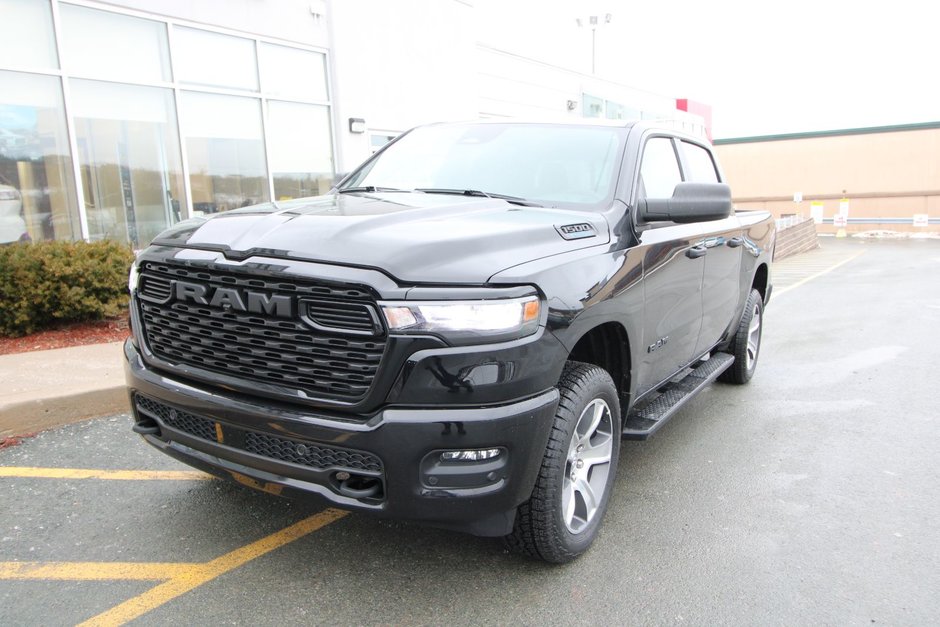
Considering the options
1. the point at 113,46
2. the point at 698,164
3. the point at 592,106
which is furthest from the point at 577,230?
the point at 592,106

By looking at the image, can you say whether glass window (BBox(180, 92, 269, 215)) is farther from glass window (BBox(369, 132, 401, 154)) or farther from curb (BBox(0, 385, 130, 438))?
curb (BBox(0, 385, 130, 438))

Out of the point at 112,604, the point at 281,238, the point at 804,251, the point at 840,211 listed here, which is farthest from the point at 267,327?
the point at 840,211

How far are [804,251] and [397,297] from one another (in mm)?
23108

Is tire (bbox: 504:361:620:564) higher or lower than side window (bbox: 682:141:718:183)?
lower

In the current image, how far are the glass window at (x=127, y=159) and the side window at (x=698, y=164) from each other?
8188 mm

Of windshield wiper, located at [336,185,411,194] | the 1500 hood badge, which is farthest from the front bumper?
windshield wiper, located at [336,185,411,194]

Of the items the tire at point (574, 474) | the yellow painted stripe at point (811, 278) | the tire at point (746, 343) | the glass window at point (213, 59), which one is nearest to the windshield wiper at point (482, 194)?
the tire at point (574, 474)

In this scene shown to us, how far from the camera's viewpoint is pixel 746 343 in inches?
223

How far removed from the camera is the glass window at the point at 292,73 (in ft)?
38.5

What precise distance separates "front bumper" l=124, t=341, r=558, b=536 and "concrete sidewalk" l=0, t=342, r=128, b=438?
2.63 metres

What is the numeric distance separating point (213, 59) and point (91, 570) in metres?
9.87

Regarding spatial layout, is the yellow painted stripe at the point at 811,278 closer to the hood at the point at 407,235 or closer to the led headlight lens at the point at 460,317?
the hood at the point at 407,235

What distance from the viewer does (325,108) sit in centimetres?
1279

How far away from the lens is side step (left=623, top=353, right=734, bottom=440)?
3.50 metres
